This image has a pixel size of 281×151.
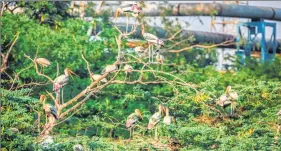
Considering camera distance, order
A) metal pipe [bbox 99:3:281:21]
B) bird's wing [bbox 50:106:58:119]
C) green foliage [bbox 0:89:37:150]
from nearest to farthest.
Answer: green foliage [bbox 0:89:37:150] → bird's wing [bbox 50:106:58:119] → metal pipe [bbox 99:3:281:21]

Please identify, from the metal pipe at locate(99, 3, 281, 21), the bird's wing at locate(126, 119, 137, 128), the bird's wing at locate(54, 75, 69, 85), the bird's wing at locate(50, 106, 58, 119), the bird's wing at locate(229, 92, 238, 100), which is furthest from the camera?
the metal pipe at locate(99, 3, 281, 21)

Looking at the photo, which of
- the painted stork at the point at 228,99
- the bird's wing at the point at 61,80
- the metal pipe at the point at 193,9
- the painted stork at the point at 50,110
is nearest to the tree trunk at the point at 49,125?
the painted stork at the point at 50,110

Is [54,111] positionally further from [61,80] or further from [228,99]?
[228,99]

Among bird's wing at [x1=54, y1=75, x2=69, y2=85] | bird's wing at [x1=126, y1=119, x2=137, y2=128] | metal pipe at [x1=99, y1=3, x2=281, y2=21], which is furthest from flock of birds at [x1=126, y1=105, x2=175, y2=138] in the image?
metal pipe at [x1=99, y1=3, x2=281, y2=21]

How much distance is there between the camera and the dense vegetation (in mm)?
7605

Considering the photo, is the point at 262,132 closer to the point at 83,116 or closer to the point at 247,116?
the point at 247,116

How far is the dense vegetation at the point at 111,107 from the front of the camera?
761cm

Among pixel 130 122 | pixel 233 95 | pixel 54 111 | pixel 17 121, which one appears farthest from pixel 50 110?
pixel 233 95

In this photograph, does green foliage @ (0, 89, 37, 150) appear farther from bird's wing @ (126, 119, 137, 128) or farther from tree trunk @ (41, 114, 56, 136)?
bird's wing @ (126, 119, 137, 128)

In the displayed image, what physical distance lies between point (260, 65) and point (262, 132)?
22.7ft

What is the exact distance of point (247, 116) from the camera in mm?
8984

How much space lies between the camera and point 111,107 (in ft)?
35.2

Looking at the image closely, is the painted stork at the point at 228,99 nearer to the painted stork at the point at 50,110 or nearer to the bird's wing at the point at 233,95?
the bird's wing at the point at 233,95

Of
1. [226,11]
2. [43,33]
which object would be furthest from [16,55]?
[226,11]
